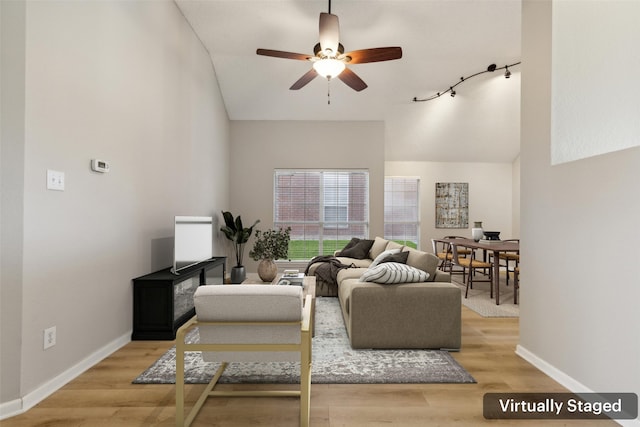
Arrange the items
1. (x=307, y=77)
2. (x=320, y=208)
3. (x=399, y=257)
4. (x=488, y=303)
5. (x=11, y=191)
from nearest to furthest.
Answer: (x=11, y=191), (x=399, y=257), (x=307, y=77), (x=488, y=303), (x=320, y=208)

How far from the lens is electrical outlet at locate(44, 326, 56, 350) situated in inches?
81.2

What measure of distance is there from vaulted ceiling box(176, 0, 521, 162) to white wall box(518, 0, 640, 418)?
177 cm

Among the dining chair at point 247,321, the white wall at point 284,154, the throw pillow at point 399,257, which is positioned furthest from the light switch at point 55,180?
the white wall at point 284,154

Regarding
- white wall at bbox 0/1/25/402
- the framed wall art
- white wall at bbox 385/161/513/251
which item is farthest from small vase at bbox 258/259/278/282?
the framed wall art

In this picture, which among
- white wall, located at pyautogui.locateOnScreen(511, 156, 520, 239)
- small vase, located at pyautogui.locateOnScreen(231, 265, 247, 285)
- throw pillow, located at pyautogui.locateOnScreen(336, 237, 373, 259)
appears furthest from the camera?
white wall, located at pyautogui.locateOnScreen(511, 156, 520, 239)

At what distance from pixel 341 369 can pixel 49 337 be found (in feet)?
6.30

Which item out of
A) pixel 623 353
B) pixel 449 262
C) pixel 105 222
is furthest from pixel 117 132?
pixel 449 262

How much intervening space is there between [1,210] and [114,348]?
1437 millimetres

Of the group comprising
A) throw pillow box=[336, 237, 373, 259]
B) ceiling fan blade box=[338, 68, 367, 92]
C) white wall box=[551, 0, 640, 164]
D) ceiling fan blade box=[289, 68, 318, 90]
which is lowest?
throw pillow box=[336, 237, 373, 259]

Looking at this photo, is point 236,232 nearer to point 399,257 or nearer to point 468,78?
point 399,257

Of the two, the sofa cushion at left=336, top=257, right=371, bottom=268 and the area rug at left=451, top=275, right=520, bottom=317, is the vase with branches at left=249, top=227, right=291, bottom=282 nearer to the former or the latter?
the sofa cushion at left=336, top=257, right=371, bottom=268

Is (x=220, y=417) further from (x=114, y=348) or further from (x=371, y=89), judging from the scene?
(x=371, y=89)

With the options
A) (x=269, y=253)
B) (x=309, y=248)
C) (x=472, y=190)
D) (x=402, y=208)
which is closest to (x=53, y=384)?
(x=269, y=253)

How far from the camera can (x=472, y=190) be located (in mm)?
7438
